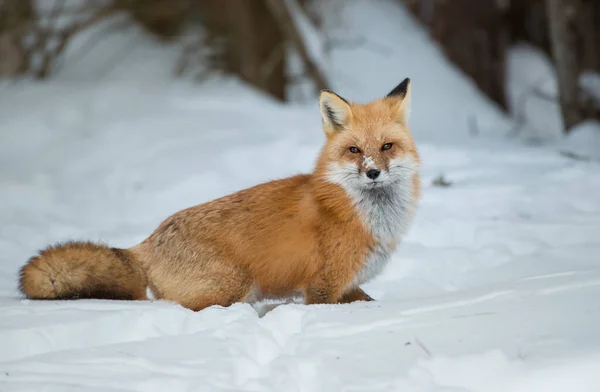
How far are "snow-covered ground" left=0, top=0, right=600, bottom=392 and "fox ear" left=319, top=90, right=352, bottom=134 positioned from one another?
1.00 metres

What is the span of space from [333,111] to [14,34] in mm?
7223

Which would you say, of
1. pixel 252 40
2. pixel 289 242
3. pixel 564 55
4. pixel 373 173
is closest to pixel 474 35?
pixel 564 55

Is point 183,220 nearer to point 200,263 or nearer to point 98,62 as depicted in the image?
point 200,263

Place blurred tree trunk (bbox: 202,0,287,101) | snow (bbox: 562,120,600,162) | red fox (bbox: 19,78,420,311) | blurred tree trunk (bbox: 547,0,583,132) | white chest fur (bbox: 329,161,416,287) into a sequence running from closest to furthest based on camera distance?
red fox (bbox: 19,78,420,311) < white chest fur (bbox: 329,161,416,287) < snow (bbox: 562,120,600,162) < blurred tree trunk (bbox: 547,0,583,132) < blurred tree trunk (bbox: 202,0,287,101)

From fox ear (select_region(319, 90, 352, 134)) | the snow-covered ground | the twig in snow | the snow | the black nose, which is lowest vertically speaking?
the snow

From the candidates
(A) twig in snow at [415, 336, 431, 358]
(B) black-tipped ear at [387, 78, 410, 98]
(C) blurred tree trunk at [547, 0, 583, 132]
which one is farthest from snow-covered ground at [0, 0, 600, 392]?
(B) black-tipped ear at [387, 78, 410, 98]

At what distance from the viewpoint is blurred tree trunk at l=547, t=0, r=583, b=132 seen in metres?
7.69

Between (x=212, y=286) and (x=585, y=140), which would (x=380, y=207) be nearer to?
(x=212, y=286)

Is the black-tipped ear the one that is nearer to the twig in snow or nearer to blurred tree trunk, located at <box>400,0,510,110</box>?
the twig in snow

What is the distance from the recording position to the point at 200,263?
359cm

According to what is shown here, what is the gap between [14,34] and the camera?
9.47 metres

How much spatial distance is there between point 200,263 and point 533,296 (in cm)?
165

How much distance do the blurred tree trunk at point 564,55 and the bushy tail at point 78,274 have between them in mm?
5942

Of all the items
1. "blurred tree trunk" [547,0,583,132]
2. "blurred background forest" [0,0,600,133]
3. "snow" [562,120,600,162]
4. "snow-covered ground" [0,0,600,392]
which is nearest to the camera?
"snow-covered ground" [0,0,600,392]
